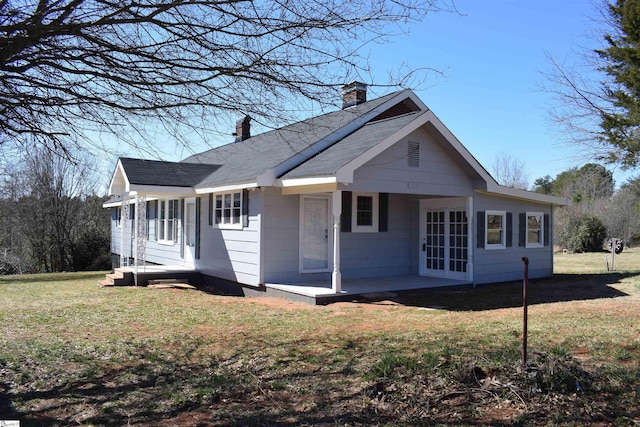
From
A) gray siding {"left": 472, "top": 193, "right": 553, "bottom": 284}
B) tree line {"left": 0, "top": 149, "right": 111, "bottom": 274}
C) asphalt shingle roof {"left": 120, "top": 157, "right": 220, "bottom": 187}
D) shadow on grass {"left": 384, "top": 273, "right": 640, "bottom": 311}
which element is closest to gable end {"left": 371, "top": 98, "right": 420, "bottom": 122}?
gray siding {"left": 472, "top": 193, "right": 553, "bottom": 284}

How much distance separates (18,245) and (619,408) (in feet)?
91.5

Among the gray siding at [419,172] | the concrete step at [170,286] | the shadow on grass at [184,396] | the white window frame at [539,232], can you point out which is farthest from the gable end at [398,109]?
the shadow on grass at [184,396]

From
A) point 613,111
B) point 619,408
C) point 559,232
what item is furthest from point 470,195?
point 559,232

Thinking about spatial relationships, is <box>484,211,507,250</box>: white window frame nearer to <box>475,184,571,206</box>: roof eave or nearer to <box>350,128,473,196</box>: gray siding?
<box>475,184,571,206</box>: roof eave

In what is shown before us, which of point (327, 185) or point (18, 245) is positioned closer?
point (327, 185)

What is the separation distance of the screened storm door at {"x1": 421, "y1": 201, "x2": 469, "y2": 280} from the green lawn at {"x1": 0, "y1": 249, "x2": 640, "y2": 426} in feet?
10.6

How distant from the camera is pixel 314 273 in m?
12.3

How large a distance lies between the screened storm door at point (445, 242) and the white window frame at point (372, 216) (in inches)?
62.7

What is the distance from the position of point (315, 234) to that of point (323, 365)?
22.9 feet

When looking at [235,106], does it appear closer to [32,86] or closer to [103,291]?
[32,86]

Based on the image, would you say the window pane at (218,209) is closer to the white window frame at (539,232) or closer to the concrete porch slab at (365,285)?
the concrete porch slab at (365,285)

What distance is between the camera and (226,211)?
1331cm

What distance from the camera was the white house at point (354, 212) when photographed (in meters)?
11.0

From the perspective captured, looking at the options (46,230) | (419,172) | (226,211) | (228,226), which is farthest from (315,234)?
(46,230)
